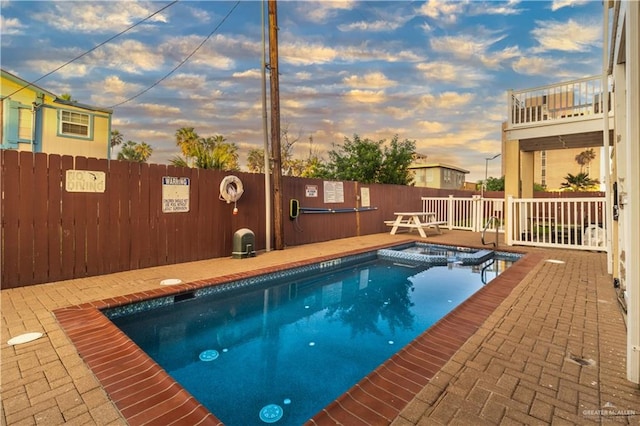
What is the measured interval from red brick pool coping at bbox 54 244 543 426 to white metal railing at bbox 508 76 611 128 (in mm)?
6316

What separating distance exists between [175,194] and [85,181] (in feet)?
4.24

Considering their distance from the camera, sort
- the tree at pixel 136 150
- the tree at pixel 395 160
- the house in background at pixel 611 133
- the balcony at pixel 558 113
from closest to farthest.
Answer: the house in background at pixel 611 133 → the balcony at pixel 558 113 → the tree at pixel 395 160 → the tree at pixel 136 150

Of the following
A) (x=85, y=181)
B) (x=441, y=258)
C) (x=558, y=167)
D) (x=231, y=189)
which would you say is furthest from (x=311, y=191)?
(x=558, y=167)

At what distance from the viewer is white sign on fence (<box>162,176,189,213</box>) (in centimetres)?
519

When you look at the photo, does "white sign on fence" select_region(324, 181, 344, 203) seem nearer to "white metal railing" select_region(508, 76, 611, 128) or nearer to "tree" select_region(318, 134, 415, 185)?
"white metal railing" select_region(508, 76, 611, 128)

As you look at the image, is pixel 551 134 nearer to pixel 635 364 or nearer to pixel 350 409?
pixel 635 364

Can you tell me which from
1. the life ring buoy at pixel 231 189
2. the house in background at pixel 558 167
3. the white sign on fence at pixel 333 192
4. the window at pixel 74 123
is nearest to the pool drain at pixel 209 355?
the life ring buoy at pixel 231 189

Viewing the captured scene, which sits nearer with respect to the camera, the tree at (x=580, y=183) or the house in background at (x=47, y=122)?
the house in background at (x=47, y=122)

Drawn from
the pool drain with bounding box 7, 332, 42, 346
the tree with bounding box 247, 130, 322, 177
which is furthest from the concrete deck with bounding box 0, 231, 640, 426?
the tree with bounding box 247, 130, 322, 177

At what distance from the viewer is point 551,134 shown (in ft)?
23.0

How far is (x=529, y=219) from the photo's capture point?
10445 mm

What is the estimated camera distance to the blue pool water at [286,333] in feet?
6.94

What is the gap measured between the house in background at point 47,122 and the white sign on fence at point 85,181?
9225mm

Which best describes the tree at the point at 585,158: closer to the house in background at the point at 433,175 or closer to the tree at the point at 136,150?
the house in background at the point at 433,175
